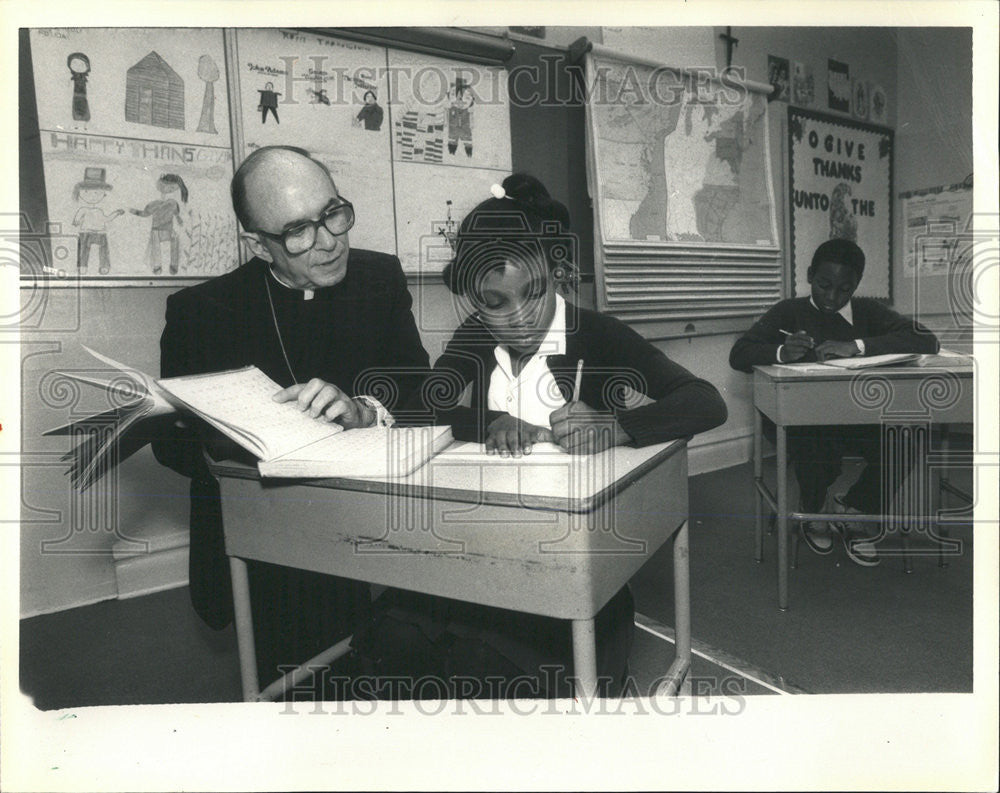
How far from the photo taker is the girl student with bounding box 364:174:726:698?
108 centimetres

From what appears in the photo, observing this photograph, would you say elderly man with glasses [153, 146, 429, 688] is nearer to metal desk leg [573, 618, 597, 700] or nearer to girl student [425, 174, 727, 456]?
girl student [425, 174, 727, 456]

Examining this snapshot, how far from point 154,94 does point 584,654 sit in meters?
1.70

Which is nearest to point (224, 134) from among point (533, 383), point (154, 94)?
point (154, 94)

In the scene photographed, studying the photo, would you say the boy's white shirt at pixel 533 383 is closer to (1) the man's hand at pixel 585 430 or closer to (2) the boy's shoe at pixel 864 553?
(1) the man's hand at pixel 585 430

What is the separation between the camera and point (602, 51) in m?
1.96

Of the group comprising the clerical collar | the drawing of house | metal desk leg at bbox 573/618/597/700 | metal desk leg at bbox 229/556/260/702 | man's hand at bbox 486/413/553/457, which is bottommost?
metal desk leg at bbox 229/556/260/702

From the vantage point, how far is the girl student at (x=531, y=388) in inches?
42.6

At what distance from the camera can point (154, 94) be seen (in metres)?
1.65

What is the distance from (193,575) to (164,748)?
39 centimetres

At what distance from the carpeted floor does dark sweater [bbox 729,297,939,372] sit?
0.45 metres

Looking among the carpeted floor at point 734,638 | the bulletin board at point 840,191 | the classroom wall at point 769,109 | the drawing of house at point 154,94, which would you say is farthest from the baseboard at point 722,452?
the drawing of house at point 154,94

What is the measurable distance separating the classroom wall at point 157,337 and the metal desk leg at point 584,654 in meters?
1.00

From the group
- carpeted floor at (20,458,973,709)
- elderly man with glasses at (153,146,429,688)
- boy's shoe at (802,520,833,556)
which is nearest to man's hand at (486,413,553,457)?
elderly man with glasses at (153,146,429,688)

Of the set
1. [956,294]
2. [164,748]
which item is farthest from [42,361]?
[956,294]
